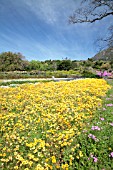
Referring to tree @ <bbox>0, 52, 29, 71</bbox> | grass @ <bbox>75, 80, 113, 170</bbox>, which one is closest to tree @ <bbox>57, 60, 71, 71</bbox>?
tree @ <bbox>0, 52, 29, 71</bbox>

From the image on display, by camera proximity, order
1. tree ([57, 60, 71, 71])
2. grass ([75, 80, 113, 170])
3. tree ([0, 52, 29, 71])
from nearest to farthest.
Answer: grass ([75, 80, 113, 170]) < tree ([0, 52, 29, 71]) < tree ([57, 60, 71, 71])

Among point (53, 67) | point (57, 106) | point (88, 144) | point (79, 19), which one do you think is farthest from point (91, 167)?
point (53, 67)

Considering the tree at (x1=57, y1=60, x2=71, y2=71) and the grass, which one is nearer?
the grass

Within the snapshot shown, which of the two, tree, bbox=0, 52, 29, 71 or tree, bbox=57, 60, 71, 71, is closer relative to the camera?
tree, bbox=0, 52, 29, 71

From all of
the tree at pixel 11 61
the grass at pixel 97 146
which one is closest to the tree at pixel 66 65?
the tree at pixel 11 61

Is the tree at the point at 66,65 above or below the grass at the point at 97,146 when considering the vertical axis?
above

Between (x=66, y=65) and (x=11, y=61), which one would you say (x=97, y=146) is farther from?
(x=66, y=65)

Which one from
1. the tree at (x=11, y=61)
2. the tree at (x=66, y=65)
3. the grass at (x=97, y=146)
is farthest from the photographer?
the tree at (x=66, y=65)

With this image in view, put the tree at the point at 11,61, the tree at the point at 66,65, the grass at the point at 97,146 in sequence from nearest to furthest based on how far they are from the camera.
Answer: the grass at the point at 97,146 < the tree at the point at 11,61 < the tree at the point at 66,65

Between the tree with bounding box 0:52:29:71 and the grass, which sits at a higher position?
the tree with bounding box 0:52:29:71

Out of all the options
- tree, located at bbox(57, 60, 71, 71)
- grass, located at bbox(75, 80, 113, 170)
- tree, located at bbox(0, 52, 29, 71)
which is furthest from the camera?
tree, located at bbox(57, 60, 71, 71)

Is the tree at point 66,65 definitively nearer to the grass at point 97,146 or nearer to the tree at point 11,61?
the tree at point 11,61

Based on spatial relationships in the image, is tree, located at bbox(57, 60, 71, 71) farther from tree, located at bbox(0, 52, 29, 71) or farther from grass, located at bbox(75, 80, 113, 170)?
grass, located at bbox(75, 80, 113, 170)

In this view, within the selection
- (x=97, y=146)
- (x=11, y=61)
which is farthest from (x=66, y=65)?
(x=97, y=146)
